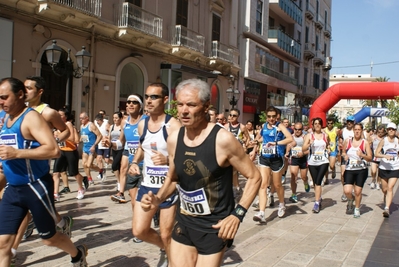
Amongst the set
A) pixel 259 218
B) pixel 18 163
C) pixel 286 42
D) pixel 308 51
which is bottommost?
pixel 259 218

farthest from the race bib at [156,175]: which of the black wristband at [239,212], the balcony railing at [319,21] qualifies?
the balcony railing at [319,21]

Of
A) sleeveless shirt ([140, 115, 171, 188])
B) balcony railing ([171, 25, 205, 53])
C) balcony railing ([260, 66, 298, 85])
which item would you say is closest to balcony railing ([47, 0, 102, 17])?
balcony railing ([171, 25, 205, 53])

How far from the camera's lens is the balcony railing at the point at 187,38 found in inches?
859

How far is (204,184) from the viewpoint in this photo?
9.89 ft

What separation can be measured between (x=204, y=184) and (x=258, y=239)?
3.49 m

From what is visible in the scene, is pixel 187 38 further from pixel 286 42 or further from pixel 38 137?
pixel 38 137

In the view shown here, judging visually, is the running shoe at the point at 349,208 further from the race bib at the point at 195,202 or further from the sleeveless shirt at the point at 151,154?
the race bib at the point at 195,202

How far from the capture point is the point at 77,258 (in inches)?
164

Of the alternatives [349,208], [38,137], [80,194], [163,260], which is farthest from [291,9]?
[38,137]

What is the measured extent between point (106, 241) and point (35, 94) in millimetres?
2084

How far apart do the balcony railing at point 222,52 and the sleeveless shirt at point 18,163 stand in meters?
22.5

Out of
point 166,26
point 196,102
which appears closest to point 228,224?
point 196,102

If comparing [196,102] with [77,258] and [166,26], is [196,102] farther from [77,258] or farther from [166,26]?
[166,26]

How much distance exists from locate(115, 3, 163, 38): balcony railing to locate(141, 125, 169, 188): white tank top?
561 inches
